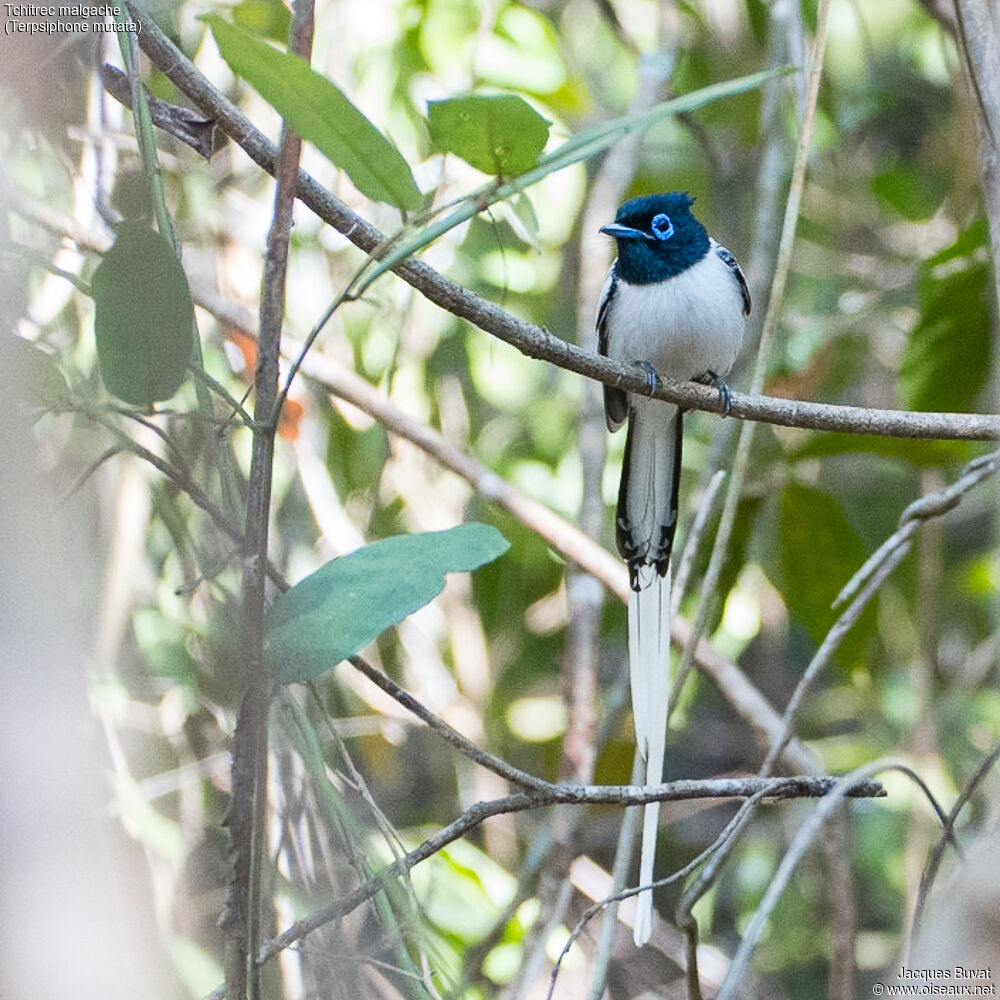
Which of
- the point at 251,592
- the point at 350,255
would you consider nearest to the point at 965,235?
the point at 350,255

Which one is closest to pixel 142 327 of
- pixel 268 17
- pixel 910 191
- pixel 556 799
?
pixel 556 799

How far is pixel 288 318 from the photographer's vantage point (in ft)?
10.4

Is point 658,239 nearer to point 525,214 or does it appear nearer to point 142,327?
point 525,214

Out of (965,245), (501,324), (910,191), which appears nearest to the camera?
(501,324)

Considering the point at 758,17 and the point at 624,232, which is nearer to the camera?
the point at 624,232

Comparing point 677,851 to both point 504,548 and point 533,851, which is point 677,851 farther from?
point 504,548

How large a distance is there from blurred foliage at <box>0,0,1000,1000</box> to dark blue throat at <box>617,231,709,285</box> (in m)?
0.24

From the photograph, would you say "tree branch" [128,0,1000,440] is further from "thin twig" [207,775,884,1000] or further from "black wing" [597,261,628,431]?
"black wing" [597,261,628,431]

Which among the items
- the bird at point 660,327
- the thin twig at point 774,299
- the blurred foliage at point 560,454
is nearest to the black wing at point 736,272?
the bird at point 660,327

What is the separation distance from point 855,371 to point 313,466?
1750 millimetres

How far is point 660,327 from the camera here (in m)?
2.95

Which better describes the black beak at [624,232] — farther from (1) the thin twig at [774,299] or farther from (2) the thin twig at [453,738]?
(2) the thin twig at [453,738]

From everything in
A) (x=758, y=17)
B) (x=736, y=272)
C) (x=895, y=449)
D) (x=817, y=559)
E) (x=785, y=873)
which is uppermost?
(x=758, y=17)

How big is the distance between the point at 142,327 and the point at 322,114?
26 centimetres
